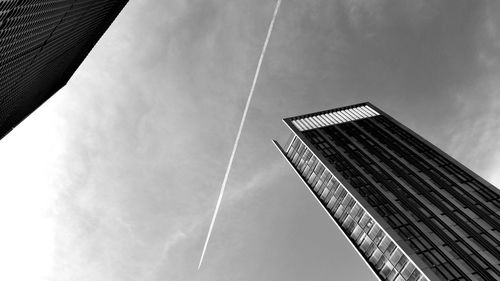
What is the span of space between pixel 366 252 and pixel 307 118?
4644 centimetres

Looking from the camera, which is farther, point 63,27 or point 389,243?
point 63,27

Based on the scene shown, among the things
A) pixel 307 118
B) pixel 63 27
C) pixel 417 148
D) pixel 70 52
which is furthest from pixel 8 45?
pixel 417 148

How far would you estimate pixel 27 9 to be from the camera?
61.7 metres

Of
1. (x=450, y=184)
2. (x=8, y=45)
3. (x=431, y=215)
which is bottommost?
(x=431, y=215)

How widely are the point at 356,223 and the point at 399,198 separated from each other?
8949mm

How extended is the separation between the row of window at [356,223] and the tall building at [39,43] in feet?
200

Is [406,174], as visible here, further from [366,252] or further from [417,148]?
[366,252]

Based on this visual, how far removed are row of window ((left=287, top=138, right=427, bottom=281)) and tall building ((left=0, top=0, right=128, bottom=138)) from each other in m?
60.8

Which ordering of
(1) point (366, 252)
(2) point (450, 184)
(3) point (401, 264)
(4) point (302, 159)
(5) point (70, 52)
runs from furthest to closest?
1. (5) point (70, 52)
2. (4) point (302, 159)
3. (2) point (450, 184)
4. (1) point (366, 252)
5. (3) point (401, 264)

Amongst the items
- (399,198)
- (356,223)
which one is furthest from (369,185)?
(356,223)

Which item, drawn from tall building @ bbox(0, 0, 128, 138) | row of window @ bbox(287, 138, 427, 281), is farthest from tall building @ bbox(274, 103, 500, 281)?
tall building @ bbox(0, 0, 128, 138)

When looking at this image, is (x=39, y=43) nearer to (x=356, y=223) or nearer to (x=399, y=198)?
(x=356, y=223)

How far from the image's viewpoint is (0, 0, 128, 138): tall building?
209 ft

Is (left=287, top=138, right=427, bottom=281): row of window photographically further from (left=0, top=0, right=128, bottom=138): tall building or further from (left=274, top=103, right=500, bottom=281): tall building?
(left=0, top=0, right=128, bottom=138): tall building
